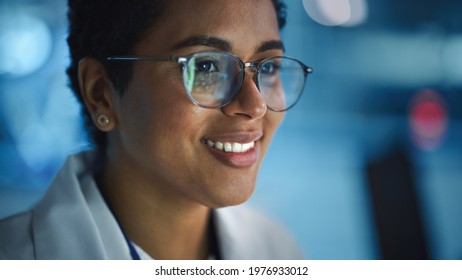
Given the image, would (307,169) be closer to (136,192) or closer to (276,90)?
(276,90)

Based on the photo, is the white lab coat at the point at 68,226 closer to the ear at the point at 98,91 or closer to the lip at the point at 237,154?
the ear at the point at 98,91

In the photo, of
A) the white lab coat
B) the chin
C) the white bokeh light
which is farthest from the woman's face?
the white bokeh light

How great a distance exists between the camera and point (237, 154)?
3.11 ft

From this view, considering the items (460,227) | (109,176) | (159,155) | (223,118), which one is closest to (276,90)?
(223,118)

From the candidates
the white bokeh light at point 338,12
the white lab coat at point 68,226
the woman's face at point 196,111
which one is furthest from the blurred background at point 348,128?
the woman's face at point 196,111

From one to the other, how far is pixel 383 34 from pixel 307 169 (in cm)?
40

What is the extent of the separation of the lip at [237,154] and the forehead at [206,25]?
165 millimetres

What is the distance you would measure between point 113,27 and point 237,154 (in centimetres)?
34

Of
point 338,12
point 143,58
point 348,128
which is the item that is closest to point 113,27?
point 143,58

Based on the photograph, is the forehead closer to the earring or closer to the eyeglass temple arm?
the eyeglass temple arm

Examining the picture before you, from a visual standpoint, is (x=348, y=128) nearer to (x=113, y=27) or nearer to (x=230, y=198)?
(x=230, y=198)

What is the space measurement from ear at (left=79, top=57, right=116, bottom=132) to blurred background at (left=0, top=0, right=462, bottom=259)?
0.38 ft

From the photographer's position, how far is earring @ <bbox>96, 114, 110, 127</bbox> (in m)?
0.97
